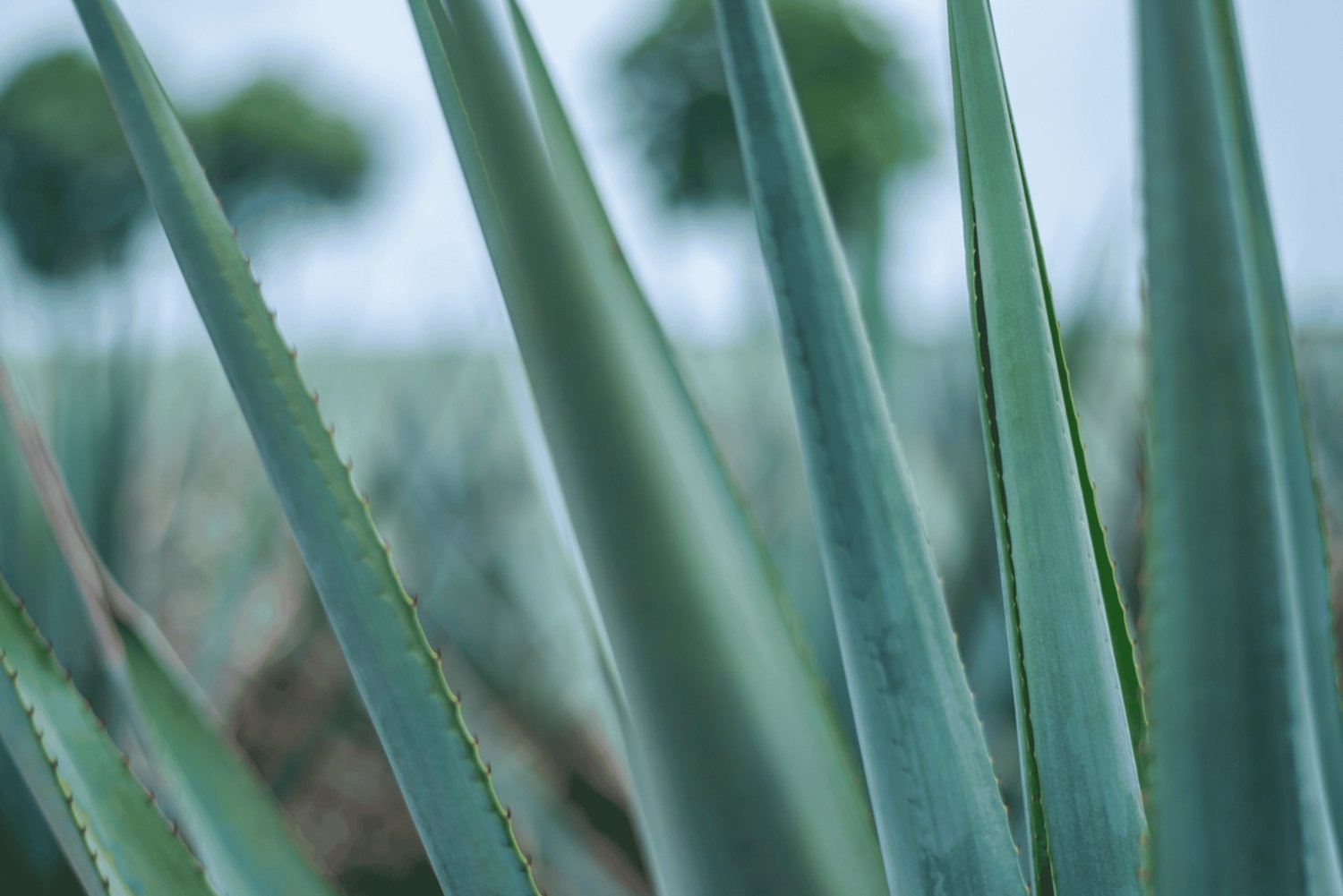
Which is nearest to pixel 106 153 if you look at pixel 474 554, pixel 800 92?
pixel 800 92

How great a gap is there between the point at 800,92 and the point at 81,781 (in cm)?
835

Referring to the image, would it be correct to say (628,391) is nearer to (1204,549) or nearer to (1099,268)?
(1204,549)

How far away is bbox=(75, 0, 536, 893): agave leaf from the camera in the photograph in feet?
0.77

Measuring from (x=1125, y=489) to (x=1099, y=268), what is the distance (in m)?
0.29

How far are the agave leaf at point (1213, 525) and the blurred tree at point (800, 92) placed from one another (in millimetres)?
7858

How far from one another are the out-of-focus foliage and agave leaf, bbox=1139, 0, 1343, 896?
26.3ft

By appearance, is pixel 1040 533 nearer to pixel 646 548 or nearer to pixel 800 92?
Answer: pixel 646 548

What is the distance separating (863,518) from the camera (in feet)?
0.73

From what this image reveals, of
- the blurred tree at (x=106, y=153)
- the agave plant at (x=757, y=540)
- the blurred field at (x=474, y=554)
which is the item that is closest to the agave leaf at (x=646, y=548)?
the agave plant at (x=757, y=540)

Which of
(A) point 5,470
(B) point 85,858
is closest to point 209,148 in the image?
(A) point 5,470

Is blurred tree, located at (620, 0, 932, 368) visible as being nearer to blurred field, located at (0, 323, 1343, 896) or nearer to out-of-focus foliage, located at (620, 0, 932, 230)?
out-of-focus foliage, located at (620, 0, 932, 230)

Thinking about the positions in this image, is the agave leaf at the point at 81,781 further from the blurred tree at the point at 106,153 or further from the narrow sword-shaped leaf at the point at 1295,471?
the blurred tree at the point at 106,153

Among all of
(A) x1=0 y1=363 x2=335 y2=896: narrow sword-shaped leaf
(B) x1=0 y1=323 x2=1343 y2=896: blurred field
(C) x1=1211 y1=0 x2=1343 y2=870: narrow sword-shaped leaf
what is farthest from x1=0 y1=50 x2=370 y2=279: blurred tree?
(C) x1=1211 y1=0 x2=1343 y2=870: narrow sword-shaped leaf

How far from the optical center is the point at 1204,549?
158 millimetres
